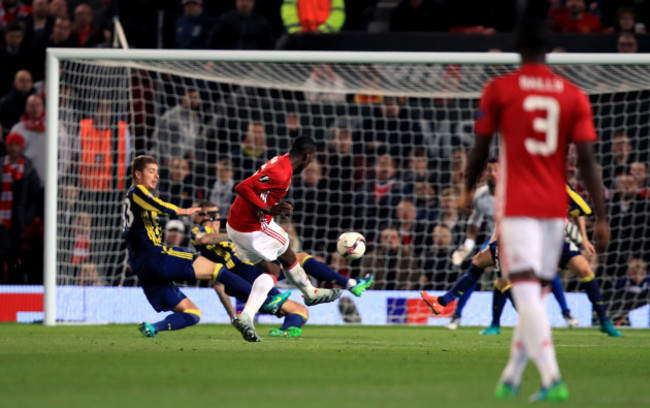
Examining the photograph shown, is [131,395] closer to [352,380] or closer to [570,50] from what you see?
[352,380]

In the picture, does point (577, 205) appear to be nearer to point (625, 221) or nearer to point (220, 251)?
point (220, 251)

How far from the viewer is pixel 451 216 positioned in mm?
16219

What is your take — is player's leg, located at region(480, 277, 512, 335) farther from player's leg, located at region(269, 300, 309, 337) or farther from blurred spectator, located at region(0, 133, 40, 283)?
blurred spectator, located at region(0, 133, 40, 283)

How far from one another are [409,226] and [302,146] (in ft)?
18.8

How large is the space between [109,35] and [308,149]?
7.66m

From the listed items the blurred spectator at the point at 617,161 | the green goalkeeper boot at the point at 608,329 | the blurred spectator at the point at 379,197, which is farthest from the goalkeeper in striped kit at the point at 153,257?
the blurred spectator at the point at 617,161

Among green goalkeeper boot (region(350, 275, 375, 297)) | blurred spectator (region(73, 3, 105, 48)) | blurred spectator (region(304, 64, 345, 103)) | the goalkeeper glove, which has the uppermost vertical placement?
blurred spectator (region(73, 3, 105, 48))

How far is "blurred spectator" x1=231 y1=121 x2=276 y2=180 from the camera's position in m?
16.1

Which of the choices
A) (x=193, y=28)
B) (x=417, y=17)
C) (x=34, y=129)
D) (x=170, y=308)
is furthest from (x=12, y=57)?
(x=170, y=308)

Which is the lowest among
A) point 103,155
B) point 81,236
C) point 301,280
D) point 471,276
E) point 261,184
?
point 471,276

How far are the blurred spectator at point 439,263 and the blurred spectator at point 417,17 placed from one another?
11.4ft

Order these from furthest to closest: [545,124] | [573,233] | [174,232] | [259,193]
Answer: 1. [174,232]
2. [573,233]
3. [259,193]
4. [545,124]

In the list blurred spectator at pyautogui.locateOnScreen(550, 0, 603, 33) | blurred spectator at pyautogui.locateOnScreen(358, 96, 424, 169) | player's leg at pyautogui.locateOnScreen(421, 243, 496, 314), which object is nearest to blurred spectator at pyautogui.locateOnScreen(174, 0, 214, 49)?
blurred spectator at pyautogui.locateOnScreen(358, 96, 424, 169)

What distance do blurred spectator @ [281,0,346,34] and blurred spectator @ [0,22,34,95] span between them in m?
4.01
